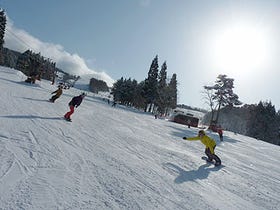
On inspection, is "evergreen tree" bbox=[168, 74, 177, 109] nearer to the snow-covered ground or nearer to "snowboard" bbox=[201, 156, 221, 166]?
"snowboard" bbox=[201, 156, 221, 166]

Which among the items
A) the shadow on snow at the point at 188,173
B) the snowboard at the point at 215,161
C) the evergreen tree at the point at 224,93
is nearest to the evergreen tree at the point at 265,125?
the evergreen tree at the point at 224,93

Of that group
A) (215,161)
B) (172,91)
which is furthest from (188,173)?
(172,91)

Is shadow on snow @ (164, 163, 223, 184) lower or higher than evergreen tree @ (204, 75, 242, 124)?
lower

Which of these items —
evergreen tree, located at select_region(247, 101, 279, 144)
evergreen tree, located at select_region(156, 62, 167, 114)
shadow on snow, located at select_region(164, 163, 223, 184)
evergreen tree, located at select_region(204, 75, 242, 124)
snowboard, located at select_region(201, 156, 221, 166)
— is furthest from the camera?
evergreen tree, located at select_region(156, 62, 167, 114)

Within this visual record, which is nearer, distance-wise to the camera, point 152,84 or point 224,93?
point 224,93

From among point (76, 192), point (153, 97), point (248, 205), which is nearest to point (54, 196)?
point (76, 192)

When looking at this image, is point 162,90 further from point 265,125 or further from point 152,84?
point 265,125

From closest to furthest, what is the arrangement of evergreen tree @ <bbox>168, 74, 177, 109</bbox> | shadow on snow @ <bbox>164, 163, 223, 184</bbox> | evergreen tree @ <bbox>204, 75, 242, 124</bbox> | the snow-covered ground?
the snow-covered ground, shadow on snow @ <bbox>164, 163, 223, 184</bbox>, evergreen tree @ <bbox>204, 75, 242, 124</bbox>, evergreen tree @ <bbox>168, 74, 177, 109</bbox>

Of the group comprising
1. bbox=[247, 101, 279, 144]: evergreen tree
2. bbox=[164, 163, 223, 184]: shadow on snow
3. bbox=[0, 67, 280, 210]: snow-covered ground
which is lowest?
bbox=[0, 67, 280, 210]: snow-covered ground

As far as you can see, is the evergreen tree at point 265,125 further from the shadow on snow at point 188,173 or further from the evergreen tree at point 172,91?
the shadow on snow at point 188,173

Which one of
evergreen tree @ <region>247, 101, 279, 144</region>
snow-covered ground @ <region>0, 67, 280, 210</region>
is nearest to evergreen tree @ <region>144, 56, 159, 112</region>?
evergreen tree @ <region>247, 101, 279, 144</region>

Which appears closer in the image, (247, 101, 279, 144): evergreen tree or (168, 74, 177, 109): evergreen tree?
(247, 101, 279, 144): evergreen tree

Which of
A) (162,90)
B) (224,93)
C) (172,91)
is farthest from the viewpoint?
(172,91)

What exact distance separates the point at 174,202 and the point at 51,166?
2671 millimetres
